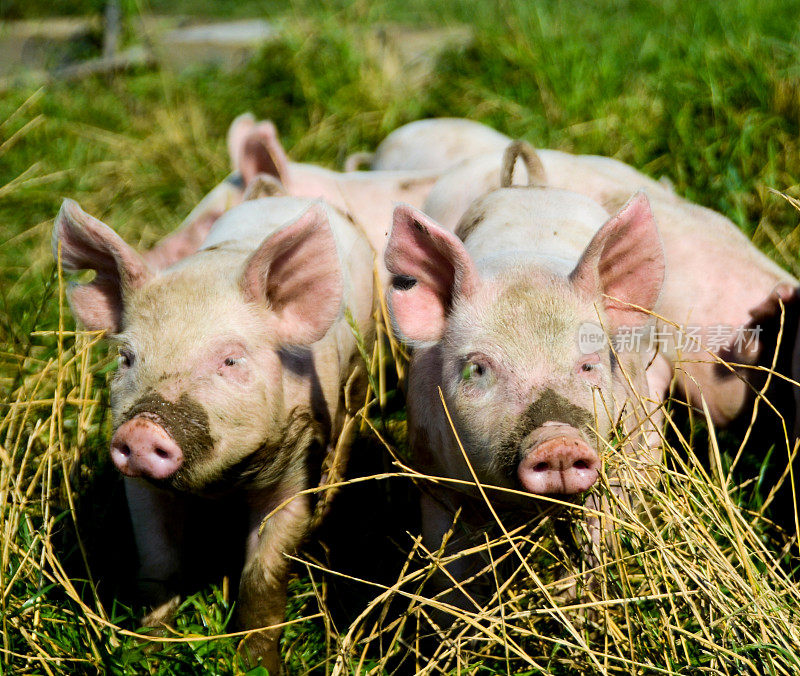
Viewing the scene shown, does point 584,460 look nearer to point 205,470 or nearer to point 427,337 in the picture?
point 427,337

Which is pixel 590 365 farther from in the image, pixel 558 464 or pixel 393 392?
pixel 393 392

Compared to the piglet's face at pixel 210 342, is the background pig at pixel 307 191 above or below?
below

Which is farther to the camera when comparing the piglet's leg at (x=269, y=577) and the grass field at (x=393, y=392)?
the piglet's leg at (x=269, y=577)

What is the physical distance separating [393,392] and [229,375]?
1165 millimetres

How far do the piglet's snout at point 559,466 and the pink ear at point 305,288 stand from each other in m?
1.03

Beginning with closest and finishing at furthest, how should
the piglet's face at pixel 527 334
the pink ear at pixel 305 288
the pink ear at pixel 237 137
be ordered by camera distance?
the piglet's face at pixel 527 334
the pink ear at pixel 305 288
the pink ear at pixel 237 137

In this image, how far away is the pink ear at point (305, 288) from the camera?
3186 mm

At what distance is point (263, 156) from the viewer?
15.5ft

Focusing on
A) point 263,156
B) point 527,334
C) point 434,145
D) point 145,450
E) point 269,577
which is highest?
point 527,334

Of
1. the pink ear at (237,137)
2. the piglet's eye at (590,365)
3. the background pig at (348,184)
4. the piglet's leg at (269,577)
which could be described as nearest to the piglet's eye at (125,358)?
the piglet's leg at (269,577)

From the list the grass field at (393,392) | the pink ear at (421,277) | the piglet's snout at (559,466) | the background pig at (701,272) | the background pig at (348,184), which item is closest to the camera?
the piglet's snout at (559,466)

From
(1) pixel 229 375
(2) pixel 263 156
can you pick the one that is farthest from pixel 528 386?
(2) pixel 263 156

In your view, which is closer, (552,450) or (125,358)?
(552,450)

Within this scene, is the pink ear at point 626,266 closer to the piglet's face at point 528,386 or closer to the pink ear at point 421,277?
the piglet's face at point 528,386
